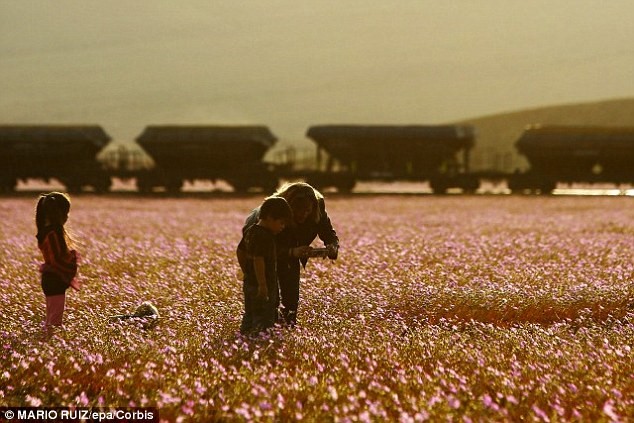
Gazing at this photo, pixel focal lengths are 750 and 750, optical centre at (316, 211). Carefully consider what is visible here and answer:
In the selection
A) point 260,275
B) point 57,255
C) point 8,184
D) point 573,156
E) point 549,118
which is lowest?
point 8,184

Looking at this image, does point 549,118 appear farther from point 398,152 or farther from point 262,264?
point 262,264

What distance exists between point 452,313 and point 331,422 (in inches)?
150

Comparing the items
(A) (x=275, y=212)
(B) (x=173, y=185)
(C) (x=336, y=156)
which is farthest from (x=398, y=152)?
(A) (x=275, y=212)

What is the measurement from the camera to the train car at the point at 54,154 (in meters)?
41.0

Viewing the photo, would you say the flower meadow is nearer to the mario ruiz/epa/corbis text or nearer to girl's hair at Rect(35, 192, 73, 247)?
the mario ruiz/epa/corbis text

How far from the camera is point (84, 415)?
4152mm

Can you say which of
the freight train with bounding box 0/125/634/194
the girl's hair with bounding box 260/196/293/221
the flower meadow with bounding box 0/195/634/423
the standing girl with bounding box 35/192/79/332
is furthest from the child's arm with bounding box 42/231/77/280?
the freight train with bounding box 0/125/634/194

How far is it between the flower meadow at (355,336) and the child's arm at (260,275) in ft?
1.19

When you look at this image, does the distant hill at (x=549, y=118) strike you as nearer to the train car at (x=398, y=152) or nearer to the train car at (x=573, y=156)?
the train car at (x=573, y=156)

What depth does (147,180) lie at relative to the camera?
41375mm

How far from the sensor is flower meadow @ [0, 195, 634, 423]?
4.48 meters

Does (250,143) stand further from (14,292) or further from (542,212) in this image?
(14,292)

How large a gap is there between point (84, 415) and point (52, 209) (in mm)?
2852

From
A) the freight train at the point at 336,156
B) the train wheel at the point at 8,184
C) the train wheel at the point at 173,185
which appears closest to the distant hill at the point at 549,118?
the freight train at the point at 336,156
